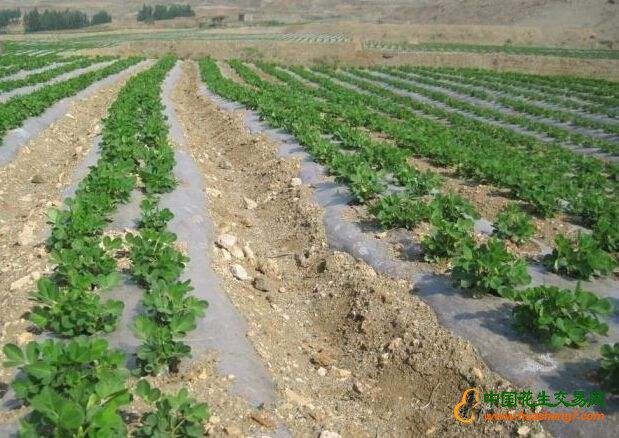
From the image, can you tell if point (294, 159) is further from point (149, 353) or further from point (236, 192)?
point (149, 353)

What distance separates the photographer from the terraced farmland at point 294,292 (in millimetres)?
4027

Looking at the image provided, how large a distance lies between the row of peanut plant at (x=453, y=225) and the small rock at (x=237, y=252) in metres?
2.14

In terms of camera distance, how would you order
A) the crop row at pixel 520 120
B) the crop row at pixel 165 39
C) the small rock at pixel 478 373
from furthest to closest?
the crop row at pixel 165 39
the crop row at pixel 520 120
the small rock at pixel 478 373

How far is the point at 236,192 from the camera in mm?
11094

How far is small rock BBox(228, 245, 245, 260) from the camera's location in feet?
24.8

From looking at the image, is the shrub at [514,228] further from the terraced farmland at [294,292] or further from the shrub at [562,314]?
the shrub at [562,314]

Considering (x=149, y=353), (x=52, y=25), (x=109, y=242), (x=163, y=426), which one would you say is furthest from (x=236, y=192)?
(x=52, y=25)

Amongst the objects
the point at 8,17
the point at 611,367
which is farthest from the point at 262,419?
the point at 8,17

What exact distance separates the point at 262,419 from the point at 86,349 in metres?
1.47

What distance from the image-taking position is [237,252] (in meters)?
7.64

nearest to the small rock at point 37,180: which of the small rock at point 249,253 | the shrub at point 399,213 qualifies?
the small rock at point 249,253

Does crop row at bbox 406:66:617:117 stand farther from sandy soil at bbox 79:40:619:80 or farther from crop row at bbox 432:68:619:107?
sandy soil at bbox 79:40:619:80

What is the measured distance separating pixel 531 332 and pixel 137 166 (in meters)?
7.93

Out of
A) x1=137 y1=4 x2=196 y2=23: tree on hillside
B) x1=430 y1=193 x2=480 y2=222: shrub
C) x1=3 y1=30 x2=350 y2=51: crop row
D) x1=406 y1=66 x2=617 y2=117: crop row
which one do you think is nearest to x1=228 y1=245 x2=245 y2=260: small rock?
x1=430 y1=193 x2=480 y2=222: shrub
